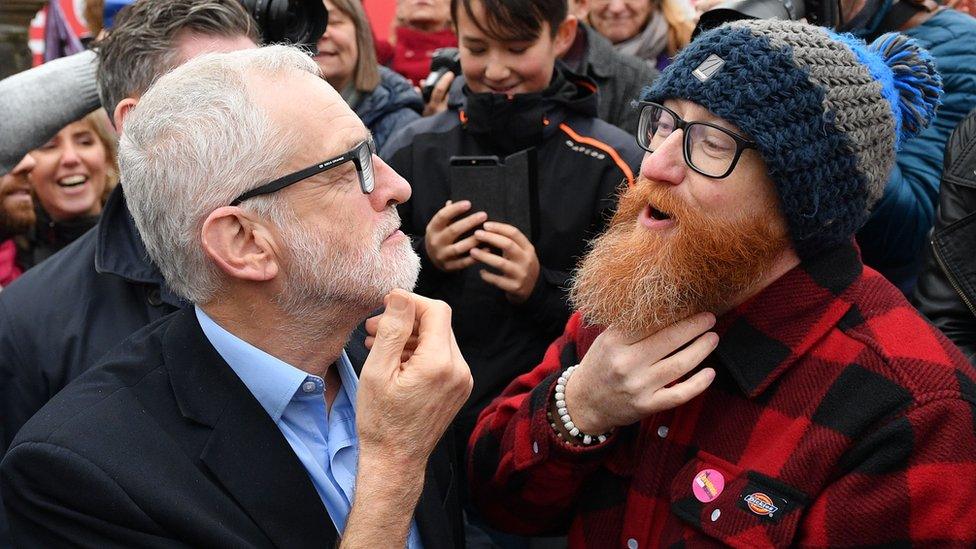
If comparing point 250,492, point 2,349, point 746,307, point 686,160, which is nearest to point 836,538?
point 746,307

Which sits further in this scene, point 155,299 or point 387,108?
point 387,108

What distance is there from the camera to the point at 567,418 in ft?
6.81

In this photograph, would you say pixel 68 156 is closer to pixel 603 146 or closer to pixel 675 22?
pixel 603 146

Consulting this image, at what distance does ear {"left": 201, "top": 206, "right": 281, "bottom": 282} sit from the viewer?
193 centimetres

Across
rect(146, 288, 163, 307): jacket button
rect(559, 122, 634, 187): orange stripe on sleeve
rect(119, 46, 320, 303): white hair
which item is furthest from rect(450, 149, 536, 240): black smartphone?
rect(119, 46, 320, 303): white hair

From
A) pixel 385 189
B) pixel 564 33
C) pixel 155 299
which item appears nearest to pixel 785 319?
pixel 385 189

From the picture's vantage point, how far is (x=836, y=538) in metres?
1.75

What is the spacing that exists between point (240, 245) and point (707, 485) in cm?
109

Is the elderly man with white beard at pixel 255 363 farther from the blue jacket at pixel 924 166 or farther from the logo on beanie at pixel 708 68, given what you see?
the blue jacket at pixel 924 166

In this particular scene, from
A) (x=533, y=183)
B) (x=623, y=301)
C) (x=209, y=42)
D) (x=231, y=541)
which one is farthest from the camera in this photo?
(x=533, y=183)

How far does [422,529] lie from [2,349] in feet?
3.99

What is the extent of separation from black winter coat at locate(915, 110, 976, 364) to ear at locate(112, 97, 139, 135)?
222cm

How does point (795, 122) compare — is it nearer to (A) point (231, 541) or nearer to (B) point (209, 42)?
(A) point (231, 541)

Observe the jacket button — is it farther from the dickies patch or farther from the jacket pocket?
the dickies patch
